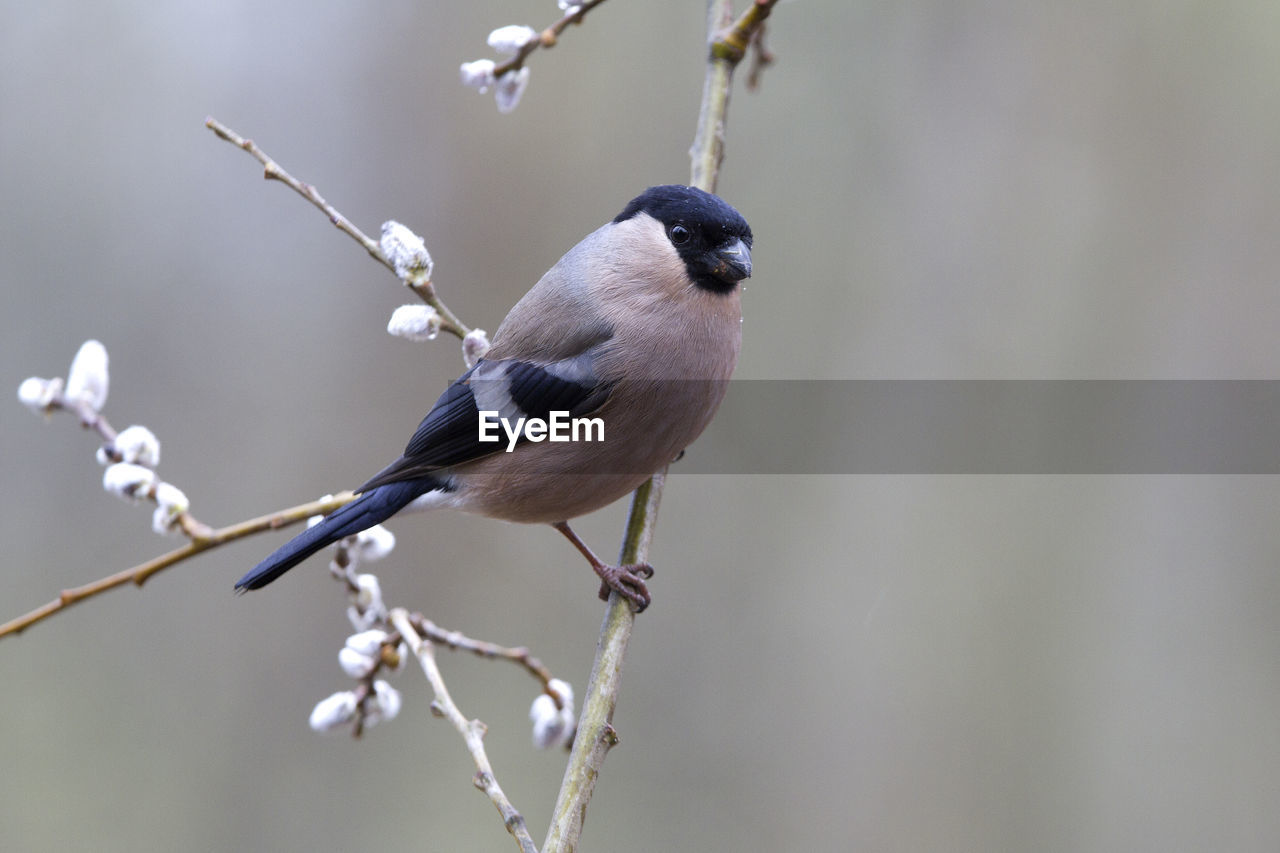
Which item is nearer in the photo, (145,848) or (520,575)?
(145,848)

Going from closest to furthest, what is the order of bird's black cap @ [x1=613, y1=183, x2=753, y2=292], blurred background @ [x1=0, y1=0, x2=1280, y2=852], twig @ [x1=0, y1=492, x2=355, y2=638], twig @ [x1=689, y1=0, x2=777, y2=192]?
twig @ [x1=0, y1=492, x2=355, y2=638] < bird's black cap @ [x1=613, y1=183, x2=753, y2=292] < twig @ [x1=689, y1=0, x2=777, y2=192] < blurred background @ [x1=0, y1=0, x2=1280, y2=852]

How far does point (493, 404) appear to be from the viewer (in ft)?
6.61

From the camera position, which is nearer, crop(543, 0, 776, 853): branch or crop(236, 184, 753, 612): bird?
crop(543, 0, 776, 853): branch

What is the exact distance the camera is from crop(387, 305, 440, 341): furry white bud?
69.9 inches

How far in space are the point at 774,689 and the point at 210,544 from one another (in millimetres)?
2508

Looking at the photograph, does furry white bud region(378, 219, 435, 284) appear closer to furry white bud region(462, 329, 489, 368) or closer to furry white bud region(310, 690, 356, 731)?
furry white bud region(462, 329, 489, 368)

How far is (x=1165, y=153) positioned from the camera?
3625 millimetres

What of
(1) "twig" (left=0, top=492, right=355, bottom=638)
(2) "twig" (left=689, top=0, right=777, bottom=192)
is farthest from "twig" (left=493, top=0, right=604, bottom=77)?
(1) "twig" (left=0, top=492, right=355, bottom=638)

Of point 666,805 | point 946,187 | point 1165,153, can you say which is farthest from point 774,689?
point 1165,153

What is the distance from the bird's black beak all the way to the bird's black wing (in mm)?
301

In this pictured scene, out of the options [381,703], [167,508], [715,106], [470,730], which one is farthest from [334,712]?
[715,106]

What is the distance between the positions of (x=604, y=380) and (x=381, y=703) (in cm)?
70

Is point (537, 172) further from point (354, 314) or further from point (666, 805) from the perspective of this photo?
point (666, 805)

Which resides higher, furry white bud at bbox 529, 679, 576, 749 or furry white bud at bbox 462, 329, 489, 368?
furry white bud at bbox 462, 329, 489, 368
